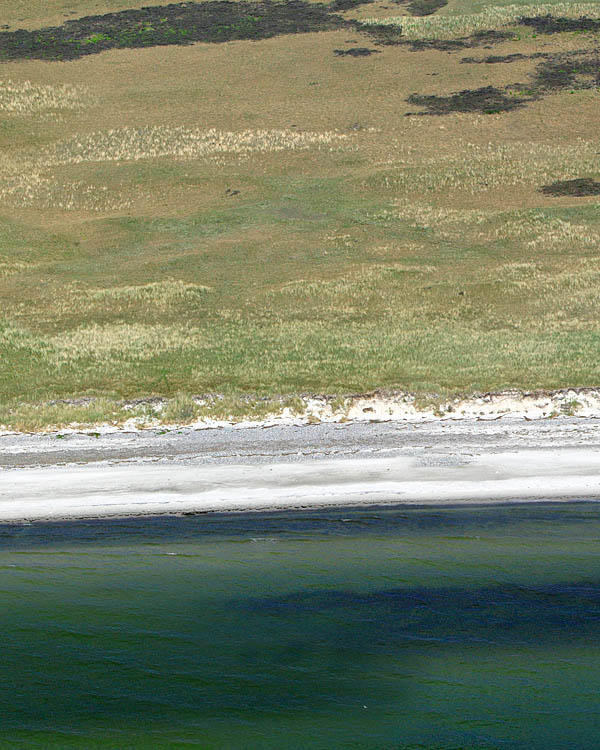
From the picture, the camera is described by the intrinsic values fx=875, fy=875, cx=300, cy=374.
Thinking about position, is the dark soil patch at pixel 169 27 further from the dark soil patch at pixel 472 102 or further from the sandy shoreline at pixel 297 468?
the sandy shoreline at pixel 297 468

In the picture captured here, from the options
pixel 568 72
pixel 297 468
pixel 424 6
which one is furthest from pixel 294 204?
pixel 424 6

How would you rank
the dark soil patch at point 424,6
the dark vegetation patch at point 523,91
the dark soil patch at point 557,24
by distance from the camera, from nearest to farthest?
the dark vegetation patch at point 523,91, the dark soil patch at point 557,24, the dark soil patch at point 424,6

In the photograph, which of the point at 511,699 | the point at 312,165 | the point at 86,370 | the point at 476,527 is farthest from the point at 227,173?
the point at 511,699

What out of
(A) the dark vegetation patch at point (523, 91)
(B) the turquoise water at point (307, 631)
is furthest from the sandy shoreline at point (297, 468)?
(A) the dark vegetation patch at point (523, 91)

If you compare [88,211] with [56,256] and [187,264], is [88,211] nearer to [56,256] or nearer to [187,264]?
[56,256]

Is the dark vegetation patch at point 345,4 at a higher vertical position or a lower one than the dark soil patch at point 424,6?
higher

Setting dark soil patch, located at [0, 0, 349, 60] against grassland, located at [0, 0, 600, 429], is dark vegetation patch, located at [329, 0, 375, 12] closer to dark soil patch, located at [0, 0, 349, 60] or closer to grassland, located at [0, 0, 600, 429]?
grassland, located at [0, 0, 600, 429]
